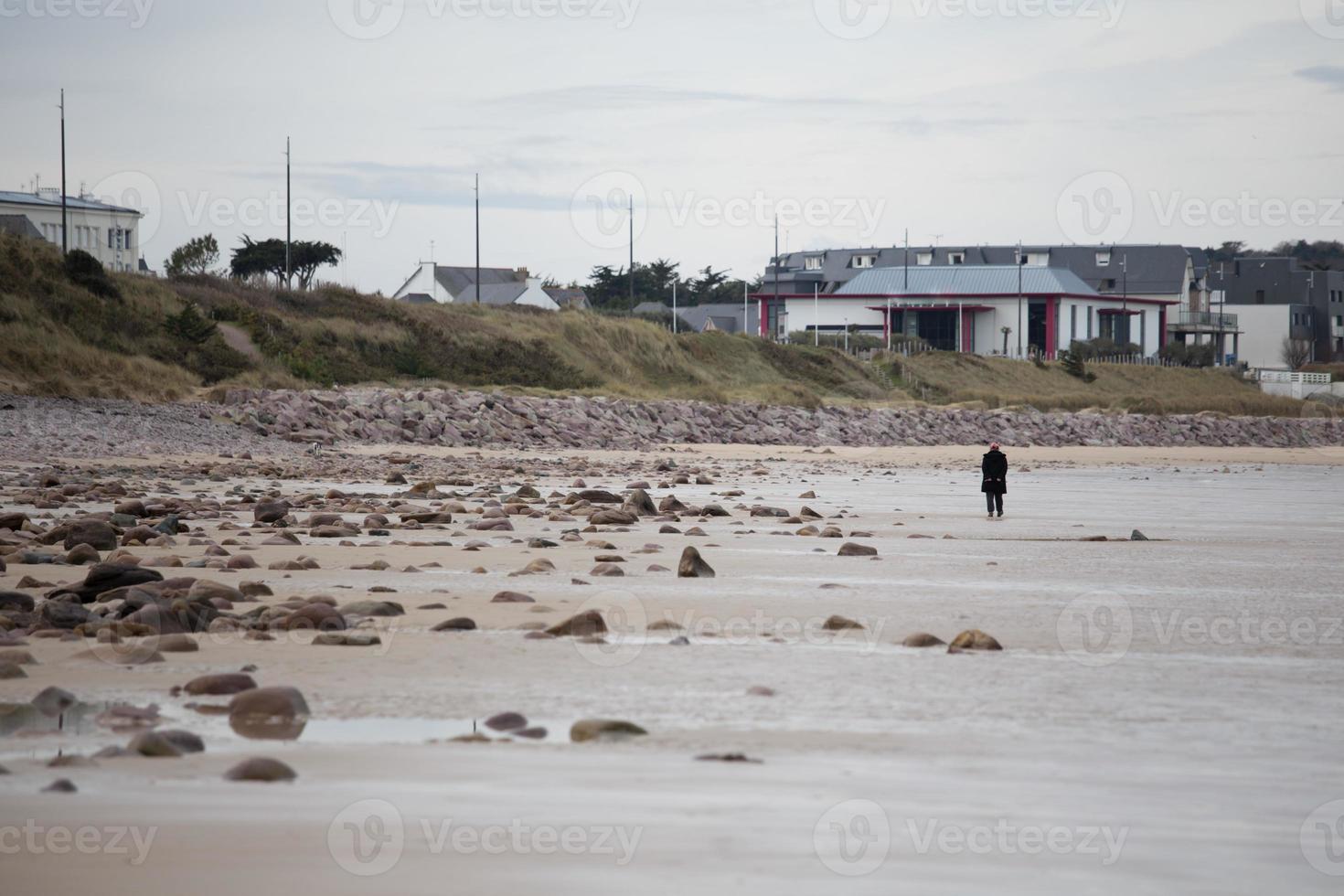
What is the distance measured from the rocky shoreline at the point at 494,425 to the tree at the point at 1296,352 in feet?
210

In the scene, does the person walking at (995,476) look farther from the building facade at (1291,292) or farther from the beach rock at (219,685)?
the building facade at (1291,292)

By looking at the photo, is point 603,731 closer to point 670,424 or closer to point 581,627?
point 581,627

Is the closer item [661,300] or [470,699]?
[470,699]

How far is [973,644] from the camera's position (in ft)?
19.4

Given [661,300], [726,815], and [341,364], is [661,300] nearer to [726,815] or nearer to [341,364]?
[341,364]

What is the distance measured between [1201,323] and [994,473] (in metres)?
99.6

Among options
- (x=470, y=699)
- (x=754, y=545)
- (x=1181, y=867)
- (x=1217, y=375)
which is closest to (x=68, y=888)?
(x=470, y=699)

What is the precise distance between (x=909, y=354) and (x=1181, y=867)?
7307cm

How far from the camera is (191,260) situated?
7281 centimetres
